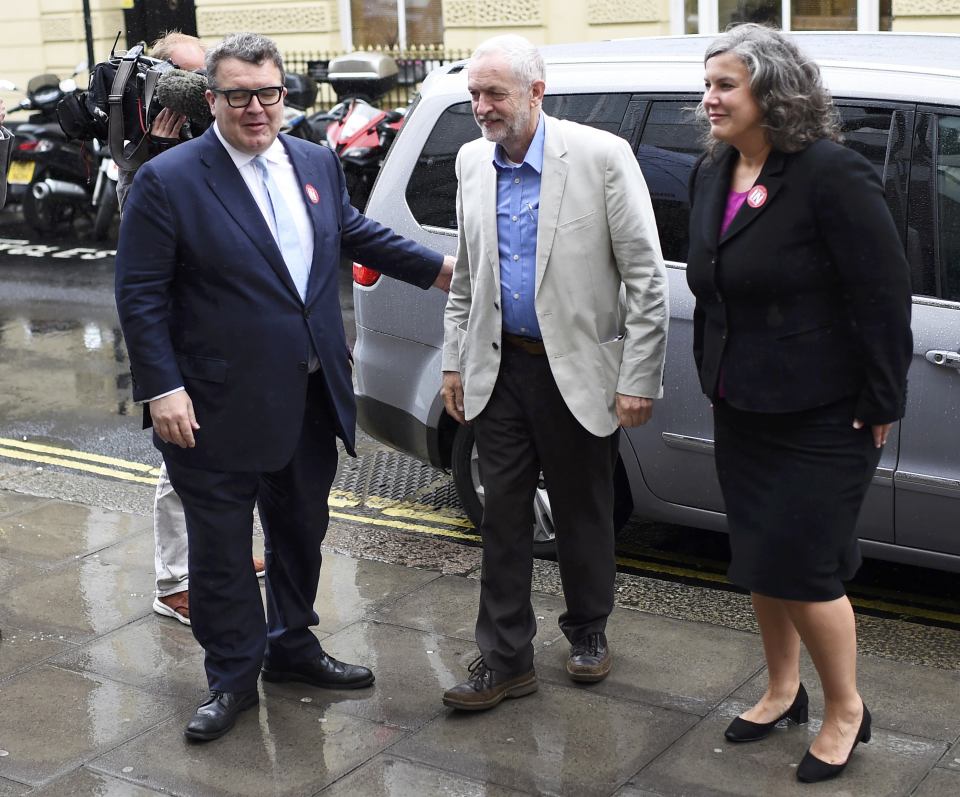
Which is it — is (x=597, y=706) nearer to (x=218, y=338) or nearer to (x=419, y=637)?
(x=419, y=637)

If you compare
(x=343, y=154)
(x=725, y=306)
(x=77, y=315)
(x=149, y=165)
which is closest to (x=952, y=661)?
(x=725, y=306)

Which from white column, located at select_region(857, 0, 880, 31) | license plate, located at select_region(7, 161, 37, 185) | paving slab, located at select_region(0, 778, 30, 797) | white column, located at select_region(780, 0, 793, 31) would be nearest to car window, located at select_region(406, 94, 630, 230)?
paving slab, located at select_region(0, 778, 30, 797)

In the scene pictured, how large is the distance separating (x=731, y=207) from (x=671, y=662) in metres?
1.53

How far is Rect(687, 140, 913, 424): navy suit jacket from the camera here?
336cm

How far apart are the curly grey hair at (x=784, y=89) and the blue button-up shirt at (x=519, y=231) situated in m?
0.72

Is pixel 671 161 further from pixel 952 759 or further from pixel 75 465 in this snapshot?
pixel 75 465

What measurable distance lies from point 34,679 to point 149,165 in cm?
166

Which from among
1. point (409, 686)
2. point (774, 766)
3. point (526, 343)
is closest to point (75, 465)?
point (409, 686)

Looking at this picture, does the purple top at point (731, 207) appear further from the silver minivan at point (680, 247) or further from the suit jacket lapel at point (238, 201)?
the suit jacket lapel at point (238, 201)

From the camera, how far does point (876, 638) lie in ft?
15.1

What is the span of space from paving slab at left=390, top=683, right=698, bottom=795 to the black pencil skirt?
586mm

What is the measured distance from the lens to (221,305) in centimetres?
386

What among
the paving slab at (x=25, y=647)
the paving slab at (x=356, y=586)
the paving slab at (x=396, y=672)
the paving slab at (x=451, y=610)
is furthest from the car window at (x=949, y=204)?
the paving slab at (x=25, y=647)

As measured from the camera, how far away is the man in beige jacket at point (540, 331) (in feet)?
13.0
